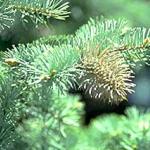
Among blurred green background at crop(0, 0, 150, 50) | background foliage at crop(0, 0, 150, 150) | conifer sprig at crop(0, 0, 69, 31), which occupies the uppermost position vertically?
blurred green background at crop(0, 0, 150, 50)

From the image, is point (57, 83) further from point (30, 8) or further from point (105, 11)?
point (105, 11)

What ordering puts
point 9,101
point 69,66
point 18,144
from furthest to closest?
point 18,144
point 9,101
point 69,66

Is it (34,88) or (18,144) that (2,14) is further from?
(18,144)

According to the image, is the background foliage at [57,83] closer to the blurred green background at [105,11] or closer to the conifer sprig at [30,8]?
the conifer sprig at [30,8]

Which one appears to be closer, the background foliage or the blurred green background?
the background foliage

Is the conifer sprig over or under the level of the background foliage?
over

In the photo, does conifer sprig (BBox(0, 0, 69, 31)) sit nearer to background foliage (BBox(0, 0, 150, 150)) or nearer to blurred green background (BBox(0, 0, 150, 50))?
background foliage (BBox(0, 0, 150, 150))

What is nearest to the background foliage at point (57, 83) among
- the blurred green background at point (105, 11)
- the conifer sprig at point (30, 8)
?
the conifer sprig at point (30, 8)

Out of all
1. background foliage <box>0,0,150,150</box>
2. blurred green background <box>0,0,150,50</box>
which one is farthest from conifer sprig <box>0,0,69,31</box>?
blurred green background <box>0,0,150,50</box>

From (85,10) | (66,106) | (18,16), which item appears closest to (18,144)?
(66,106)

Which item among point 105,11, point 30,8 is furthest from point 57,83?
point 105,11

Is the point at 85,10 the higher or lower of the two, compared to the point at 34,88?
higher
